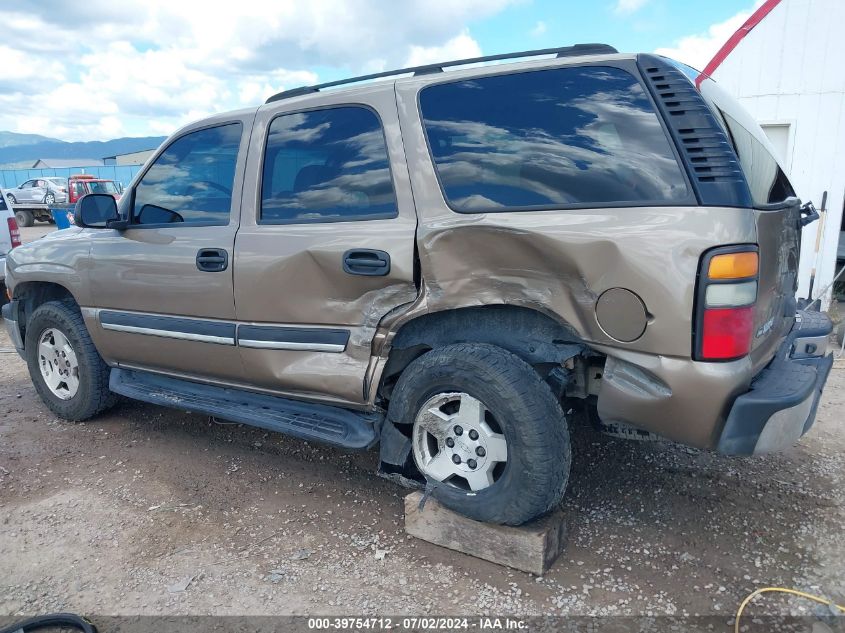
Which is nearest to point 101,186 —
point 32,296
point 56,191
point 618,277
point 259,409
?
point 56,191

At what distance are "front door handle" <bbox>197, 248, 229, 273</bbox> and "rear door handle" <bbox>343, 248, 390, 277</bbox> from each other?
80cm

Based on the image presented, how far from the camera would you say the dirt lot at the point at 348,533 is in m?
2.64

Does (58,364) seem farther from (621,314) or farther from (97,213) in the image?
(621,314)

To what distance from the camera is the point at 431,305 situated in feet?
9.38

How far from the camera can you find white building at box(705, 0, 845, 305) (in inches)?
291

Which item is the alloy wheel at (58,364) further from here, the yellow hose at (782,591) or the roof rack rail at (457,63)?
the yellow hose at (782,591)

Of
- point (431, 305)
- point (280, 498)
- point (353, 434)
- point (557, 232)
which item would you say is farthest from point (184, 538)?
point (557, 232)

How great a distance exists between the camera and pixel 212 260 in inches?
137

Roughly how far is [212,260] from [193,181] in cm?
61

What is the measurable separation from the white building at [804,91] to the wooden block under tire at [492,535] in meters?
6.40

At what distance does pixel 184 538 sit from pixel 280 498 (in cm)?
55

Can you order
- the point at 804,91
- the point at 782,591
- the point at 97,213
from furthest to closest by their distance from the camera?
the point at 804,91, the point at 97,213, the point at 782,591

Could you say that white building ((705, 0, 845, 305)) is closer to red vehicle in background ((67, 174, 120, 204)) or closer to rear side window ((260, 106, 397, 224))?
rear side window ((260, 106, 397, 224))

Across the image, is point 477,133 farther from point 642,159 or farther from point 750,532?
point 750,532
